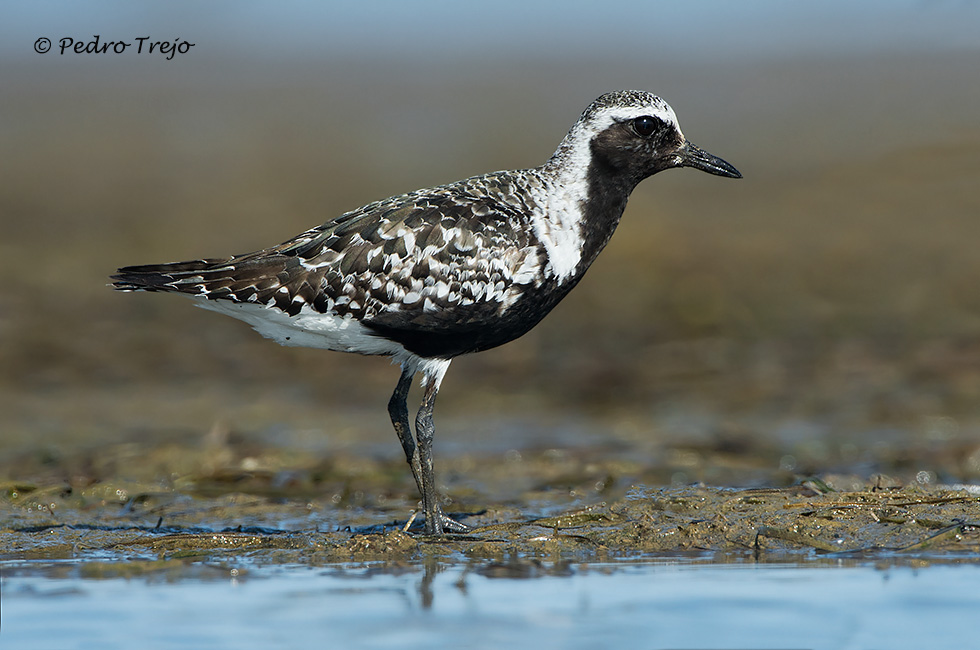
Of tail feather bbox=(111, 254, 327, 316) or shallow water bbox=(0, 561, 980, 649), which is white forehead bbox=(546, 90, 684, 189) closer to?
tail feather bbox=(111, 254, 327, 316)

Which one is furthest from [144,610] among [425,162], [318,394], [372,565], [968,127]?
[968,127]

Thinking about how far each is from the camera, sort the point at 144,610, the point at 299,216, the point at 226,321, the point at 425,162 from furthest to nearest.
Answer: the point at 425,162, the point at 299,216, the point at 226,321, the point at 144,610

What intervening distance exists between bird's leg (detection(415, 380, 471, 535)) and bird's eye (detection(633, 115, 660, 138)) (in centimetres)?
247

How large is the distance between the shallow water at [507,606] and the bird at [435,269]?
183cm

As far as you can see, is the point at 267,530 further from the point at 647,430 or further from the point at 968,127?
the point at 968,127

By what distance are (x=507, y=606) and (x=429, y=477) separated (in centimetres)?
252

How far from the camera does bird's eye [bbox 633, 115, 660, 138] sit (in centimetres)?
998

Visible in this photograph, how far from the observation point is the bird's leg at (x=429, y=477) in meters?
9.41

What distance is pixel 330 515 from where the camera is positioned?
10.2 m

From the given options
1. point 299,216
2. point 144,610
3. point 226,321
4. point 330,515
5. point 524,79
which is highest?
point 524,79

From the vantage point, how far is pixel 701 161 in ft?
33.7

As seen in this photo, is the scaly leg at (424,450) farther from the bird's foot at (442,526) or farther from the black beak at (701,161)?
the black beak at (701,161)

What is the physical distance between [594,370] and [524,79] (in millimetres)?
12734

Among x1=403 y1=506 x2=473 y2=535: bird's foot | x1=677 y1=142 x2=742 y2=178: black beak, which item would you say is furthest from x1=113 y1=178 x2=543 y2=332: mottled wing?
x1=677 y1=142 x2=742 y2=178: black beak
